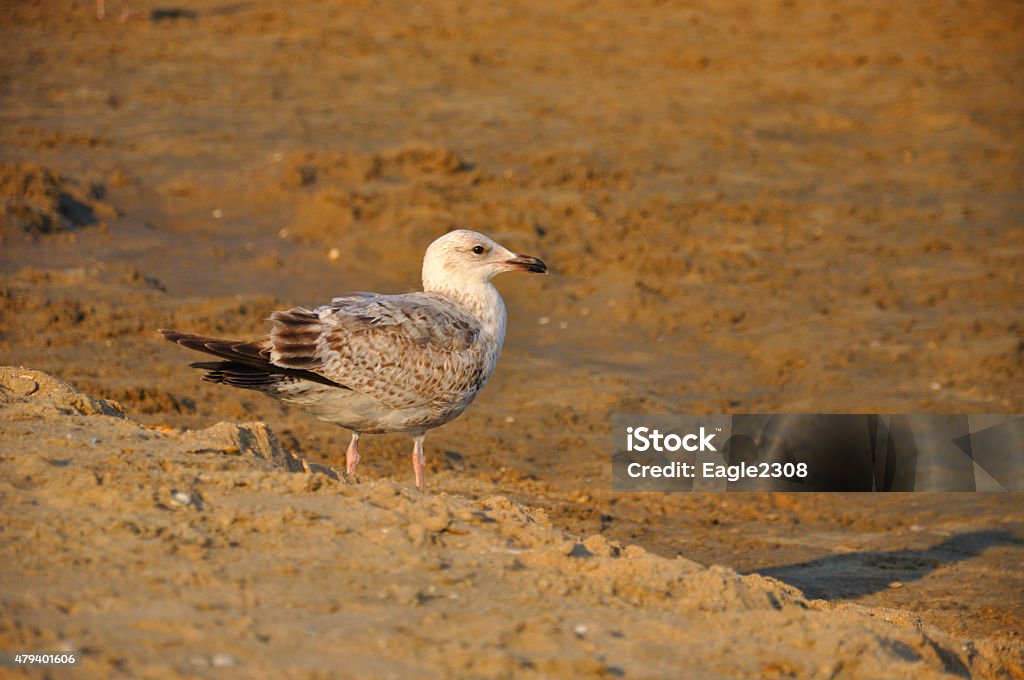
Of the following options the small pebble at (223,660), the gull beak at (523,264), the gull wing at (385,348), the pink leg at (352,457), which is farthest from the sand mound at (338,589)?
the gull beak at (523,264)

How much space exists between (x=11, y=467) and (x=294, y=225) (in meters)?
8.15

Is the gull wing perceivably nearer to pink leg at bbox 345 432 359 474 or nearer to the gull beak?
pink leg at bbox 345 432 359 474

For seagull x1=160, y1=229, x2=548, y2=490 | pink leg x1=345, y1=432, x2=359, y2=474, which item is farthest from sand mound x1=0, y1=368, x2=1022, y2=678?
pink leg x1=345, y1=432, x2=359, y2=474

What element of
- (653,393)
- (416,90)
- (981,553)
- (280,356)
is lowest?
(981,553)

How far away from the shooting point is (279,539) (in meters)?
5.09

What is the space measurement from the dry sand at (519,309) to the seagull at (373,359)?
1.29 feet

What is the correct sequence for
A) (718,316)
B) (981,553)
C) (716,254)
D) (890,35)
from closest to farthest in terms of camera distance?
(981,553)
(718,316)
(716,254)
(890,35)

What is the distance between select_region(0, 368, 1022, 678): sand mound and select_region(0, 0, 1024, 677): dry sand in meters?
0.02

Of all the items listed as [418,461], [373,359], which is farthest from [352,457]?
[373,359]

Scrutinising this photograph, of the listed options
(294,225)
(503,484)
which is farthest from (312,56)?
(503,484)

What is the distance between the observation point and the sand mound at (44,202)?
41.3 ft

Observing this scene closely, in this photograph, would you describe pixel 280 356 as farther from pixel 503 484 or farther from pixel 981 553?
pixel 981 553

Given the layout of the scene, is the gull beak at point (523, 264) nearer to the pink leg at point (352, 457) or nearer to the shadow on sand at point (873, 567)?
the pink leg at point (352, 457)

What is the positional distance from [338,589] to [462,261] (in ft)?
10.6
